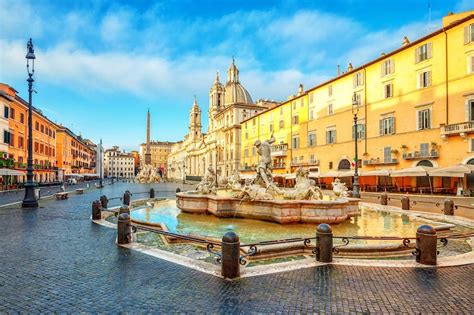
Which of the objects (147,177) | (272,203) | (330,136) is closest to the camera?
(272,203)

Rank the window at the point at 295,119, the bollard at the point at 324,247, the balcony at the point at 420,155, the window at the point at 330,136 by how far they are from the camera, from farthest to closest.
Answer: the window at the point at 295,119 → the window at the point at 330,136 → the balcony at the point at 420,155 → the bollard at the point at 324,247

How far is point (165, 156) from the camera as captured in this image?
562 ft

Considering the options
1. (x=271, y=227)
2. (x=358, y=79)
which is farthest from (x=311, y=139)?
(x=271, y=227)

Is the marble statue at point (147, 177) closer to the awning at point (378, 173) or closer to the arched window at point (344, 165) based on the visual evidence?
the arched window at point (344, 165)

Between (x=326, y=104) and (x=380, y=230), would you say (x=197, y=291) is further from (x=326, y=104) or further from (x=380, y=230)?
(x=326, y=104)

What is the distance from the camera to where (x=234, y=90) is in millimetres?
86125

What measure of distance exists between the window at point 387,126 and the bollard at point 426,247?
27.6 meters

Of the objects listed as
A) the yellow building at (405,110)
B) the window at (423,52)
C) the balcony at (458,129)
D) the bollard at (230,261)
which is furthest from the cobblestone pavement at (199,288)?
the window at (423,52)

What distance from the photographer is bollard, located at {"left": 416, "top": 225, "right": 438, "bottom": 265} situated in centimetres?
649

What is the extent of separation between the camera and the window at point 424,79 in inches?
1101

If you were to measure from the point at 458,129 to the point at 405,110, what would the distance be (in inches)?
247

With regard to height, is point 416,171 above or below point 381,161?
below

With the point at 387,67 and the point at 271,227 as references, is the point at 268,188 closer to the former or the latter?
the point at 271,227

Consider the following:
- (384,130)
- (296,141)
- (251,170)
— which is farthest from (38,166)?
(384,130)
